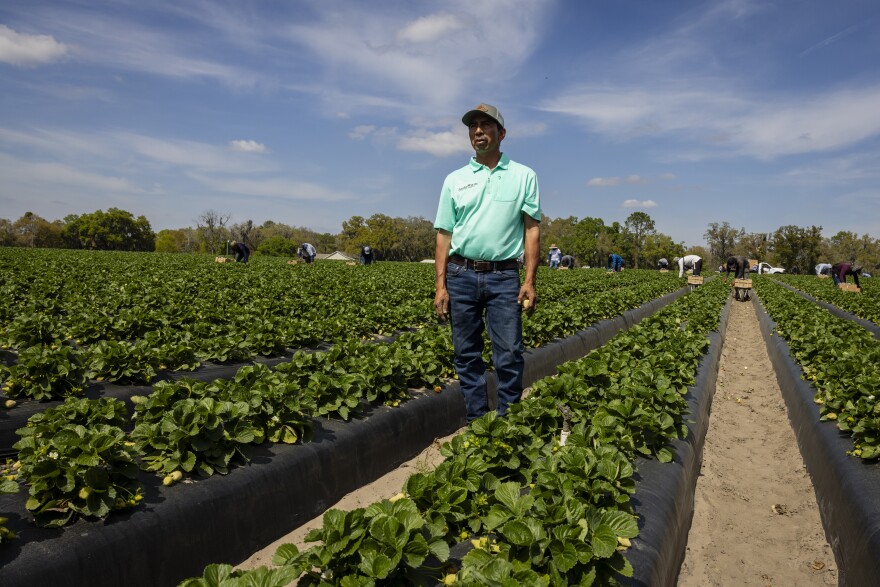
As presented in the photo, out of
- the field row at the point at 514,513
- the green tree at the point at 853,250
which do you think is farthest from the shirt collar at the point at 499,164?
the green tree at the point at 853,250

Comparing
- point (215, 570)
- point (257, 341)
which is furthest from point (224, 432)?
point (257, 341)

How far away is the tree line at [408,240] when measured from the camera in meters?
83.2

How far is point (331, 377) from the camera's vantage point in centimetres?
468

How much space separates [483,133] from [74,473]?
327 cm

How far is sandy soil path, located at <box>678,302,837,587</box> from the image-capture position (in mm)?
3424

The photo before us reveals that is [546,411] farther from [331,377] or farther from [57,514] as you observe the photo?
[57,514]

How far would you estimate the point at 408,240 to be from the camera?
109m

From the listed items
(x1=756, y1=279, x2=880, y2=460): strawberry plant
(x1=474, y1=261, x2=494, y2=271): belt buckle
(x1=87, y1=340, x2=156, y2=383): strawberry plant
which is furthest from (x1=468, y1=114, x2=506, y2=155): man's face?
(x1=87, y1=340, x2=156, y2=383): strawberry plant

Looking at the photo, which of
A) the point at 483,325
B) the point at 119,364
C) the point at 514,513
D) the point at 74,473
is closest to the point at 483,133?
the point at 483,325

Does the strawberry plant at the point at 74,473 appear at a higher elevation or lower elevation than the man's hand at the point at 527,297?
lower

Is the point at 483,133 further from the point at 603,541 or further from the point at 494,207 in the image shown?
the point at 603,541

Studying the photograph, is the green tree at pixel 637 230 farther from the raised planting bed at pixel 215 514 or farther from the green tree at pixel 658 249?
the raised planting bed at pixel 215 514

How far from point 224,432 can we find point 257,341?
3.67m

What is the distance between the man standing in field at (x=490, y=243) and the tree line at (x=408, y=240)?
80.0 m
